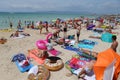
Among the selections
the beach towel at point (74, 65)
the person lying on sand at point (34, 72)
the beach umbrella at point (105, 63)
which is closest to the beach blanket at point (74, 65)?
the beach towel at point (74, 65)

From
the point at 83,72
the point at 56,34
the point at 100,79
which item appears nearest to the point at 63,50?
the point at 56,34

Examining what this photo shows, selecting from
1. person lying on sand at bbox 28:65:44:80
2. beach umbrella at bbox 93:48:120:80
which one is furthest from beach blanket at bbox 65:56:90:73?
beach umbrella at bbox 93:48:120:80

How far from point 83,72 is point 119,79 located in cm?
140

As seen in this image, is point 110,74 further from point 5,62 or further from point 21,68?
point 5,62

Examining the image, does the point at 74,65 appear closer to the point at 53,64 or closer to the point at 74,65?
the point at 74,65

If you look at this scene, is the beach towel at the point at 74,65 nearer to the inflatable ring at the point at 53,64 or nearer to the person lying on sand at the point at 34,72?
the inflatable ring at the point at 53,64

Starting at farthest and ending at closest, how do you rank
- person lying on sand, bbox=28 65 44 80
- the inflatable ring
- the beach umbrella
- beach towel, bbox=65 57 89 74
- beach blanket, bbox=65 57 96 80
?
beach towel, bbox=65 57 89 74 → the inflatable ring → beach blanket, bbox=65 57 96 80 → person lying on sand, bbox=28 65 44 80 → the beach umbrella

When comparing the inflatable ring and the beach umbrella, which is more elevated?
the beach umbrella

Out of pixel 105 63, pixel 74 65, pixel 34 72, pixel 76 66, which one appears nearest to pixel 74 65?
pixel 74 65

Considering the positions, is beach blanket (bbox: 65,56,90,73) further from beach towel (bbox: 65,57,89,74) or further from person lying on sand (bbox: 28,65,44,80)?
person lying on sand (bbox: 28,65,44,80)

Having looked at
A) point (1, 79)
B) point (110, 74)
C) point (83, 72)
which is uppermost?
point (110, 74)

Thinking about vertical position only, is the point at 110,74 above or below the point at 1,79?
above

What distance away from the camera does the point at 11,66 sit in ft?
24.0

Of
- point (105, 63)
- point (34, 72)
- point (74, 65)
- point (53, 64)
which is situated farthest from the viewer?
point (74, 65)
